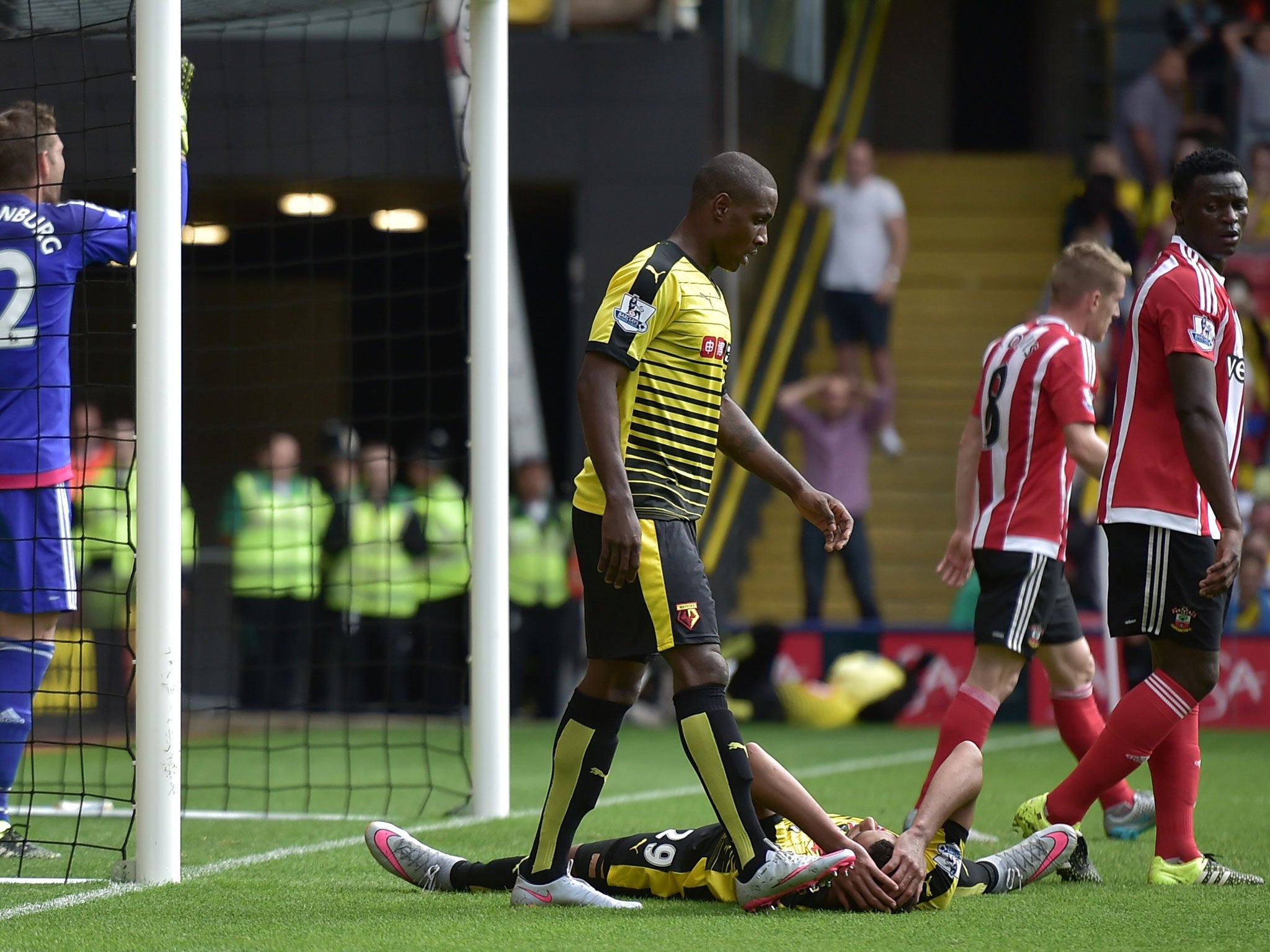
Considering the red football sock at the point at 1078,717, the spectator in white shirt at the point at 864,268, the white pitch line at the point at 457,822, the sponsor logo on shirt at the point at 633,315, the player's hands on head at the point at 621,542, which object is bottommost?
the white pitch line at the point at 457,822

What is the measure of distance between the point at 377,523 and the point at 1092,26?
25.6 feet

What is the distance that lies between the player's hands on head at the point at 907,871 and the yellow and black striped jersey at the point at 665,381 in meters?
1.05

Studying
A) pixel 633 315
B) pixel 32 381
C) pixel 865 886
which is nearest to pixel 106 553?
pixel 32 381

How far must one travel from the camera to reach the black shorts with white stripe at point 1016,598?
18.7ft

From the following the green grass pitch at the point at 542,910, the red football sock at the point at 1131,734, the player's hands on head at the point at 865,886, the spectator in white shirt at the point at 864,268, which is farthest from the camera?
the spectator in white shirt at the point at 864,268

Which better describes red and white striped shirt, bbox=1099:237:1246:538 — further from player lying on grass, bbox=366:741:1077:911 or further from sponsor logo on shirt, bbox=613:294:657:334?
sponsor logo on shirt, bbox=613:294:657:334

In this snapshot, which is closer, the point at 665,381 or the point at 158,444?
the point at 665,381

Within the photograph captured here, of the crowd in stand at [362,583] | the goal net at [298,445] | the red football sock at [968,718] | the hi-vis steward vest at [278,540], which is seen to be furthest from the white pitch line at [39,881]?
the hi-vis steward vest at [278,540]

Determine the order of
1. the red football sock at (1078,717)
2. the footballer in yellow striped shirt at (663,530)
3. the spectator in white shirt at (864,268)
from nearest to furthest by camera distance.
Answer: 1. the footballer in yellow striped shirt at (663,530)
2. the red football sock at (1078,717)
3. the spectator in white shirt at (864,268)

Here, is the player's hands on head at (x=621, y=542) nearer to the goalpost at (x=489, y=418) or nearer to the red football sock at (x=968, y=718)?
the red football sock at (x=968, y=718)

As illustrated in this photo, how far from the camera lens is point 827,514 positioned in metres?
4.73

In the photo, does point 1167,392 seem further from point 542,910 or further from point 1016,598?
point 542,910

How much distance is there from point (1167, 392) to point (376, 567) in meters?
9.49

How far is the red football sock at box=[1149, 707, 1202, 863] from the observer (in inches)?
205
